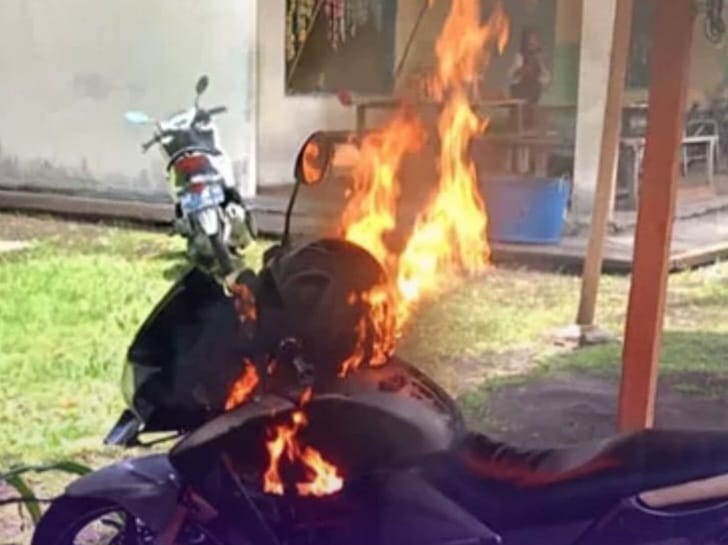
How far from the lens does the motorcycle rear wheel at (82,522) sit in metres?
2.08

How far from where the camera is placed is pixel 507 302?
5.57 meters

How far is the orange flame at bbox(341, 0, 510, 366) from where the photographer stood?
2146mm

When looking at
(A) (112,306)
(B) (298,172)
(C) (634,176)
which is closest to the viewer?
(B) (298,172)

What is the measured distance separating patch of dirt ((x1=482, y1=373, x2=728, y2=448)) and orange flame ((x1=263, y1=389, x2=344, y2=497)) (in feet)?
5.65

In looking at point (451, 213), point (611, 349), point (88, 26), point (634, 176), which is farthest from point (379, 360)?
point (88, 26)

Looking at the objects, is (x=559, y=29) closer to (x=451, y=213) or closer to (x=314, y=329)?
(x=451, y=213)

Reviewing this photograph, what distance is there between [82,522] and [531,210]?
4.50 metres

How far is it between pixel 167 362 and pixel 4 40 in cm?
788

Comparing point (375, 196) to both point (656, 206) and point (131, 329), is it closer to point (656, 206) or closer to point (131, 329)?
point (656, 206)

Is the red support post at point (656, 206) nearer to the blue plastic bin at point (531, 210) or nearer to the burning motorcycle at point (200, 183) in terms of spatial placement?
the blue plastic bin at point (531, 210)

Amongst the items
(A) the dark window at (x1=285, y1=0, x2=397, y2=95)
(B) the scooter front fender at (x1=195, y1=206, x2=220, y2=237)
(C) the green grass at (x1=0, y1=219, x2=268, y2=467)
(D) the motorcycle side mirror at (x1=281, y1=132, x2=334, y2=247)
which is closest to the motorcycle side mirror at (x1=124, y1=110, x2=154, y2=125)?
(C) the green grass at (x1=0, y1=219, x2=268, y2=467)

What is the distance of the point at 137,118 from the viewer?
767 cm

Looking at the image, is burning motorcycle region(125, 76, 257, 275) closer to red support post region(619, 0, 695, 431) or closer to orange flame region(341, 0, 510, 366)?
red support post region(619, 0, 695, 431)

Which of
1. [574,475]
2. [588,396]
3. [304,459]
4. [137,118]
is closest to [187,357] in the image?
[304,459]
